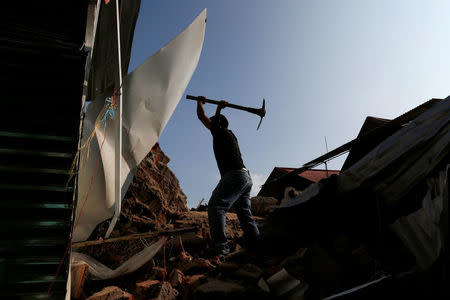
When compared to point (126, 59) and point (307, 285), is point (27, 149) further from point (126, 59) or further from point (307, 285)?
point (126, 59)

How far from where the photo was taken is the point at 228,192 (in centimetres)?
305

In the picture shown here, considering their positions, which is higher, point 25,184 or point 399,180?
point 25,184

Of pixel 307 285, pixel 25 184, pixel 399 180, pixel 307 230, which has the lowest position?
pixel 307 285

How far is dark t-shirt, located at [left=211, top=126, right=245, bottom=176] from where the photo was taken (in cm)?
322

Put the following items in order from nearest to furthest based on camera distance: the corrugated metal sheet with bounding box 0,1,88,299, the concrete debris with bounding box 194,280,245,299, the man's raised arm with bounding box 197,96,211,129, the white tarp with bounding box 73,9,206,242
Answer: the corrugated metal sheet with bounding box 0,1,88,299 < the concrete debris with bounding box 194,280,245,299 < the white tarp with bounding box 73,9,206,242 < the man's raised arm with bounding box 197,96,211,129

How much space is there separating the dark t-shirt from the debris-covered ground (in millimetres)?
848

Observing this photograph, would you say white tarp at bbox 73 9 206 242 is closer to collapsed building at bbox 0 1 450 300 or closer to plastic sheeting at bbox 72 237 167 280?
collapsed building at bbox 0 1 450 300

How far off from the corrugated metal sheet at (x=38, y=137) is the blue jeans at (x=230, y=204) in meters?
1.58

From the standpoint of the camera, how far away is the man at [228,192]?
9.61 ft

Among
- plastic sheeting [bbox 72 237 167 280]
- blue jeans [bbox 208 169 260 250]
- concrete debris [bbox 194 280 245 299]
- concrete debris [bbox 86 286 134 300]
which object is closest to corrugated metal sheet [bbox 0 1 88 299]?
concrete debris [bbox 86 286 134 300]

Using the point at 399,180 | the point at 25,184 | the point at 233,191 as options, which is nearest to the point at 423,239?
the point at 399,180

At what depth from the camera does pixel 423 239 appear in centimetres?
161

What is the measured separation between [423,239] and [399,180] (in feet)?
1.94

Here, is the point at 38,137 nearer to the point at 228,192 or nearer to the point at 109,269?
the point at 109,269
